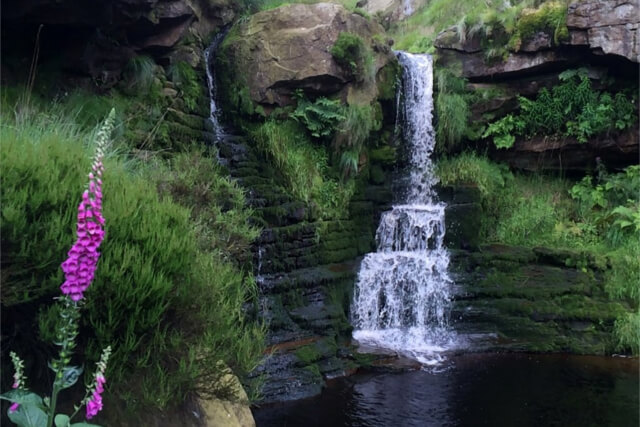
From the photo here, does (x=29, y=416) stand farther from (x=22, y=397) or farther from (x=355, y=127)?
(x=355, y=127)

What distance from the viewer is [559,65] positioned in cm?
1082

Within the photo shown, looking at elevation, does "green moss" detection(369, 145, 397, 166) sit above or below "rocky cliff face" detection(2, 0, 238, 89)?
below

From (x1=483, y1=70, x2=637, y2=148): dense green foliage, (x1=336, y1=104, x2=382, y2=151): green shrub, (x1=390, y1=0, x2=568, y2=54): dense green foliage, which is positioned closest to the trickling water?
(x1=336, y1=104, x2=382, y2=151): green shrub

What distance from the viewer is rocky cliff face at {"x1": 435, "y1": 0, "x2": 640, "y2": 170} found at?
32.3 ft

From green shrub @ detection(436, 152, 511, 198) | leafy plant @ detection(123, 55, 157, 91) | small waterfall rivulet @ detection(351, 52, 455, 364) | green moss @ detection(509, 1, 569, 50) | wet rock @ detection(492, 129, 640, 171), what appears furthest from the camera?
green shrub @ detection(436, 152, 511, 198)

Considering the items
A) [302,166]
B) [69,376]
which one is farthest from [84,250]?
[302,166]

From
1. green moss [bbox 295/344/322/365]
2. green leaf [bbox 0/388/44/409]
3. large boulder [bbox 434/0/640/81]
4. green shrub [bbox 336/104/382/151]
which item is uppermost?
large boulder [bbox 434/0/640/81]

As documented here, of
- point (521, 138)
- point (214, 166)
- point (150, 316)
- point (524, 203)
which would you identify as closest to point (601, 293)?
point (524, 203)

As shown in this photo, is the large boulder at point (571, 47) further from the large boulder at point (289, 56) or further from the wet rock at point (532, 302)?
the wet rock at point (532, 302)

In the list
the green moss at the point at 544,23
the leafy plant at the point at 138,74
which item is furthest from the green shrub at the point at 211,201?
Result: the green moss at the point at 544,23

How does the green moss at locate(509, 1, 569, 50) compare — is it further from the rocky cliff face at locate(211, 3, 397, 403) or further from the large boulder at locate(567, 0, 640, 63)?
the rocky cliff face at locate(211, 3, 397, 403)

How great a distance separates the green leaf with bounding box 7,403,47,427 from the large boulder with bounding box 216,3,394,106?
815 centimetres

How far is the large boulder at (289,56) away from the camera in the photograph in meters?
9.84

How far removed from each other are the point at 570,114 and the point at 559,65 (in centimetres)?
106
